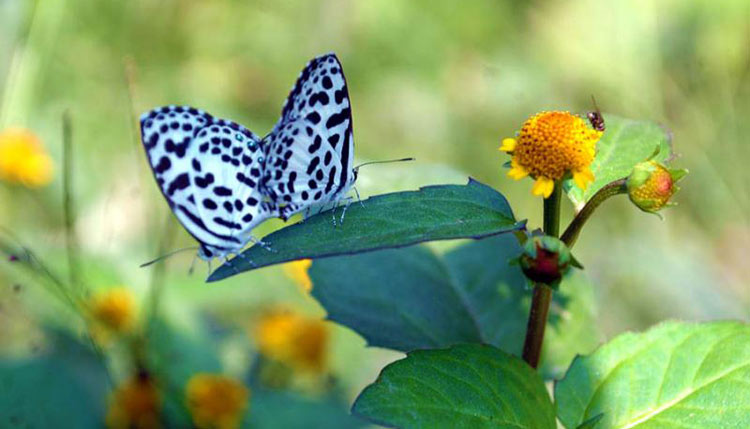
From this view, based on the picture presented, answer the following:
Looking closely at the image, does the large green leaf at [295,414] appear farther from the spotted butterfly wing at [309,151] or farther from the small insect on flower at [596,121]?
the small insect on flower at [596,121]

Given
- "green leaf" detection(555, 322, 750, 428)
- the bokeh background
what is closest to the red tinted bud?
"green leaf" detection(555, 322, 750, 428)

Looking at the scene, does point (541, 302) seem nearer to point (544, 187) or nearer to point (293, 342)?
point (544, 187)

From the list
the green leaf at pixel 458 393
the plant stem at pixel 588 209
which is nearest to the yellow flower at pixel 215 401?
the green leaf at pixel 458 393

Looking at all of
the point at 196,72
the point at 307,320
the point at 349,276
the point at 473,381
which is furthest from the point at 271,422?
the point at 196,72

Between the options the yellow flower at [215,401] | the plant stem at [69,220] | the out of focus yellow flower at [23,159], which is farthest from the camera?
the out of focus yellow flower at [23,159]

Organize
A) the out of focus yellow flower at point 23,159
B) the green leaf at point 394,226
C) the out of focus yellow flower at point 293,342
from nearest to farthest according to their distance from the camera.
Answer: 1. the green leaf at point 394,226
2. the out of focus yellow flower at point 293,342
3. the out of focus yellow flower at point 23,159

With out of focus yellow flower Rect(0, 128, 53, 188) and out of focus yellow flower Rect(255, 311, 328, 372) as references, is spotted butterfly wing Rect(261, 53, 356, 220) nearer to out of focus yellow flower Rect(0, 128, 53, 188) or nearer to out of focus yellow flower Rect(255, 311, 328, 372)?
out of focus yellow flower Rect(255, 311, 328, 372)

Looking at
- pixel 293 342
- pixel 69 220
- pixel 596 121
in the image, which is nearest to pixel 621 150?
pixel 596 121
